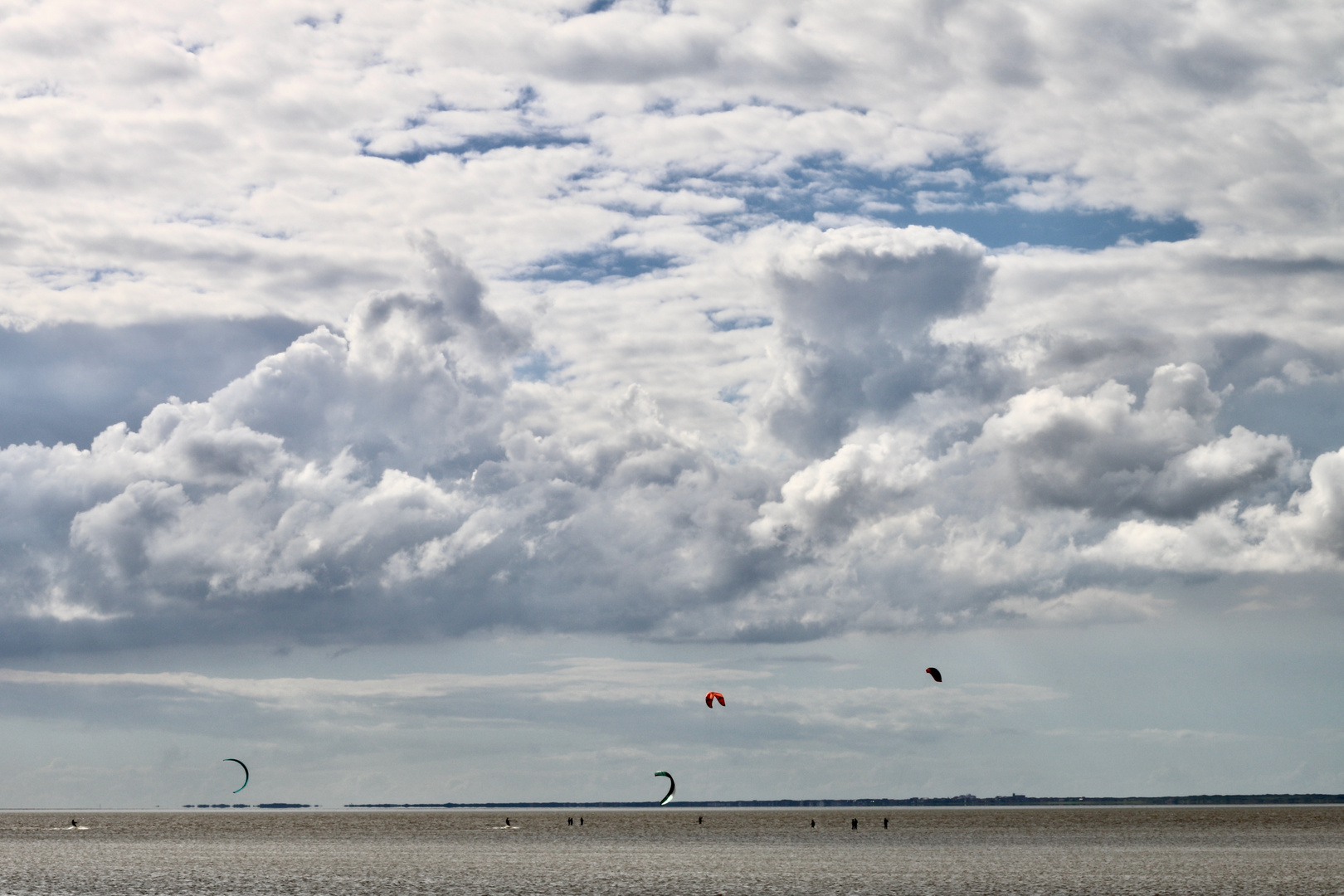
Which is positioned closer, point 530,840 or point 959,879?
point 959,879

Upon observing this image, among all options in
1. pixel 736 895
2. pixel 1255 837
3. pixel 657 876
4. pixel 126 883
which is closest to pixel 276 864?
pixel 126 883

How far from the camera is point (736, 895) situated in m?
73.6

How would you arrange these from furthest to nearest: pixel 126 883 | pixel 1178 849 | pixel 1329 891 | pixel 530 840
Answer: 1. pixel 530 840
2. pixel 1178 849
3. pixel 126 883
4. pixel 1329 891

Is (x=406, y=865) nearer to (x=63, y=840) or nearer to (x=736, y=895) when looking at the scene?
(x=736, y=895)

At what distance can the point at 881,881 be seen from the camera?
8288 centimetres

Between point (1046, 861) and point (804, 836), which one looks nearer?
point (1046, 861)

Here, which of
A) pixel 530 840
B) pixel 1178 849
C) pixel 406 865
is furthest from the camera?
pixel 530 840

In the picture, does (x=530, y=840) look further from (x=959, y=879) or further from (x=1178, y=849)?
(x=959, y=879)

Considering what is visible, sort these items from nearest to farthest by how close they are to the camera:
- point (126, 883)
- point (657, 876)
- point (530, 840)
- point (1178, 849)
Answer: point (126, 883) → point (657, 876) → point (1178, 849) → point (530, 840)

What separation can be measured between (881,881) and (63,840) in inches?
5071

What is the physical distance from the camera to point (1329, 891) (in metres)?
72.9

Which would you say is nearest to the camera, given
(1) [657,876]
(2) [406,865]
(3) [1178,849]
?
(1) [657,876]

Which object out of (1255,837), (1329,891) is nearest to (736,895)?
(1329,891)

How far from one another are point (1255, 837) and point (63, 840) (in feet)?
509
